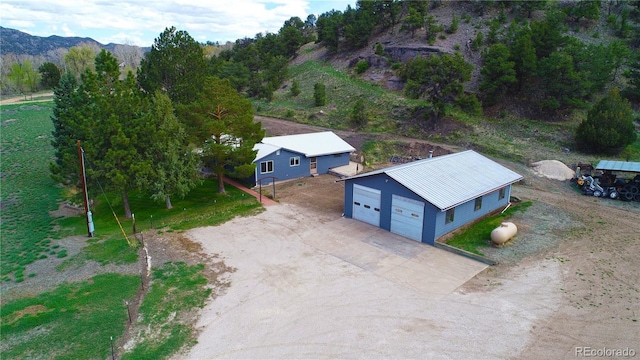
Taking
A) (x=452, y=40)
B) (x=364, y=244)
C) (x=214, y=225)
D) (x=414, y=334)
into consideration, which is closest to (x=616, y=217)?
(x=364, y=244)

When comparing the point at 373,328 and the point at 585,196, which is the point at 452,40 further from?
the point at 373,328

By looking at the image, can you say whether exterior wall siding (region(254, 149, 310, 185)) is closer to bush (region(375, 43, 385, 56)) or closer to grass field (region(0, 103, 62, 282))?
grass field (region(0, 103, 62, 282))

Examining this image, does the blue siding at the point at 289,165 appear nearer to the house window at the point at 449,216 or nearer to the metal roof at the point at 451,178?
the metal roof at the point at 451,178

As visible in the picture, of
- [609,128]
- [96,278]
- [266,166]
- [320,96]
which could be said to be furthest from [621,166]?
[320,96]

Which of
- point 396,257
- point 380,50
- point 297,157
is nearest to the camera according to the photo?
point 396,257

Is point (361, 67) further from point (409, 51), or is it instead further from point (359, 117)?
point (359, 117)

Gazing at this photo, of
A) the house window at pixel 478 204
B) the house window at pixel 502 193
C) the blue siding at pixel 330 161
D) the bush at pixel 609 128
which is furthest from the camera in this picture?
the bush at pixel 609 128

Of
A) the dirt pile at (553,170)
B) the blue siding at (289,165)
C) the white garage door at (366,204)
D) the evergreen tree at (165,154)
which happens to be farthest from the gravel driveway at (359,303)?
the dirt pile at (553,170)
